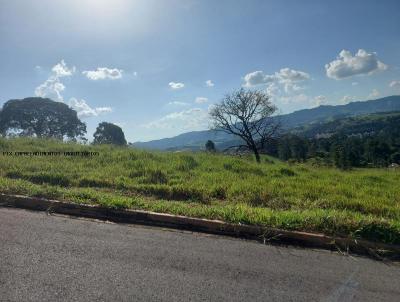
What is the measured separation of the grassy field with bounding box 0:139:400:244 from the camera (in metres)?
5.28

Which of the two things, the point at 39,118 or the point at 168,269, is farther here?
the point at 39,118

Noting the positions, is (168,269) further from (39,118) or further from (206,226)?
(39,118)

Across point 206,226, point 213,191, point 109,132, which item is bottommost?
point 206,226

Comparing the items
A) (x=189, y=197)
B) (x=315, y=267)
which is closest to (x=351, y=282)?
(x=315, y=267)

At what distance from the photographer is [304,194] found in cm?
750

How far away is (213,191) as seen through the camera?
7480 mm

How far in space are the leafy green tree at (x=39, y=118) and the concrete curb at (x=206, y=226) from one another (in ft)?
137

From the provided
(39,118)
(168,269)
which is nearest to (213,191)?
(168,269)

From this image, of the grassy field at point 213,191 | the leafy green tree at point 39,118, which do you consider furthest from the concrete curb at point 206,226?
the leafy green tree at point 39,118

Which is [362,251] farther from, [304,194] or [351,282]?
[304,194]

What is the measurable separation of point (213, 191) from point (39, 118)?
4610 cm

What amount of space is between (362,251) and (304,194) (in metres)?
2.98

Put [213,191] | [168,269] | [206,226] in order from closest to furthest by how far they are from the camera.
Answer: [168,269]
[206,226]
[213,191]

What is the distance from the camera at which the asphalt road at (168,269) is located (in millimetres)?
3205
